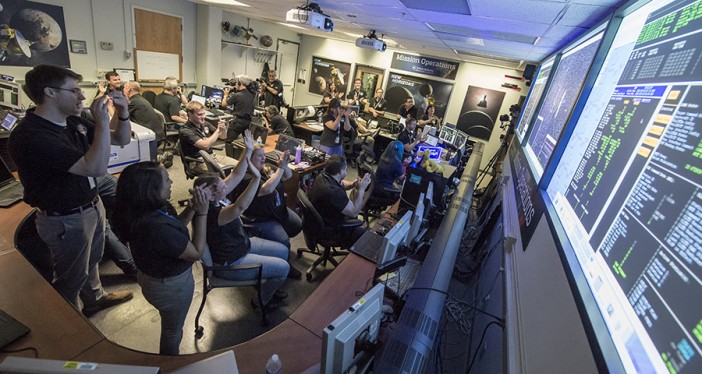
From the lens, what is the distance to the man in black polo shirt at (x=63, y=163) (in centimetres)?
164

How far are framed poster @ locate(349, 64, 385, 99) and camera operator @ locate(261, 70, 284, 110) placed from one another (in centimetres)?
293

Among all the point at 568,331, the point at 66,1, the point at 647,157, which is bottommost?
the point at 568,331

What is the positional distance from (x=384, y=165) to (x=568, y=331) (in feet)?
10.8

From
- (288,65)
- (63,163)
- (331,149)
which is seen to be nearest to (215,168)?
(63,163)

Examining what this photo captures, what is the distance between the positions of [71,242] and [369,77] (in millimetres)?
8824

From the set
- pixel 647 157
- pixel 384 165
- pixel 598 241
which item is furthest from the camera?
pixel 384 165

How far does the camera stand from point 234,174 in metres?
2.61

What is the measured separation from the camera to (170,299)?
1.74 meters

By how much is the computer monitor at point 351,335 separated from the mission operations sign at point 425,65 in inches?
326

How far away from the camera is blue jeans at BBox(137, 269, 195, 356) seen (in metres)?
1.70

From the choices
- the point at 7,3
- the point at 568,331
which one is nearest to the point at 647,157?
the point at 568,331

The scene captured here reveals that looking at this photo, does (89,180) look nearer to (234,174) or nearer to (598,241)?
(234,174)

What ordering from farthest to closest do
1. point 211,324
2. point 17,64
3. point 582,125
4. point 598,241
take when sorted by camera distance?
point 17,64 → point 211,324 → point 582,125 → point 598,241

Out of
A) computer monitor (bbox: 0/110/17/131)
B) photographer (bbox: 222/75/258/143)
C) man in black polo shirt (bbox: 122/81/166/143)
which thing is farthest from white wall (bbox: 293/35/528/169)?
computer monitor (bbox: 0/110/17/131)
